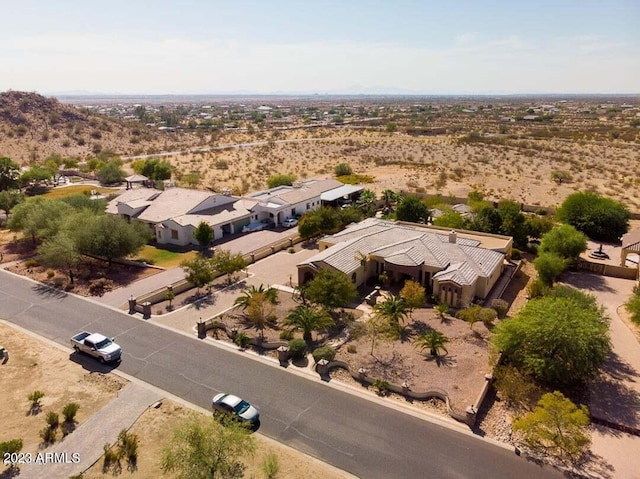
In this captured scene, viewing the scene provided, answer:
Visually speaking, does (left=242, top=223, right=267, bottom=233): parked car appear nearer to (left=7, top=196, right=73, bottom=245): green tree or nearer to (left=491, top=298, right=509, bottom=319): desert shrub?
(left=7, top=196, right=73, bottom=245): green tree

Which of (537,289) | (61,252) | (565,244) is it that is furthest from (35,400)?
(565,244)

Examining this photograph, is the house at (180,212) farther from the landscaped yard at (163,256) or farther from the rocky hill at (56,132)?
the rocky hill at (56,132)

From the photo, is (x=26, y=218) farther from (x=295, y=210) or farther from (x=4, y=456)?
(x=4, y=456)

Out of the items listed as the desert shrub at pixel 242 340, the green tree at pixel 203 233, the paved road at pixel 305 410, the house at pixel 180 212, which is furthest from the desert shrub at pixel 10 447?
the house at pixel 180 212

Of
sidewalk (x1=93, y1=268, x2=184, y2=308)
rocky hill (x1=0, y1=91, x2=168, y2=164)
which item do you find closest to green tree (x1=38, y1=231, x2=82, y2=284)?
sidewalk (x1=93, y1=268, x2=184, y2=308)

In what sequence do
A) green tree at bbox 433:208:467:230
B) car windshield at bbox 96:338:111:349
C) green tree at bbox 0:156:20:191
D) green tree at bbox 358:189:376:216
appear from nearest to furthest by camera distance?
1. car windshield at bbox 96:338:111:349
2. green tree at bbox 433:208:467:230
3. green tree at bbox 358:189:376:216
4. green tree at bbox 0:156:20:191

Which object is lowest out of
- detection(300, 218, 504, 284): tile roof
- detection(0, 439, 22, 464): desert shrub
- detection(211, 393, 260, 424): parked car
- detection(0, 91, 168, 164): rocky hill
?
detection(0, 91, 168, 164): rocky hill

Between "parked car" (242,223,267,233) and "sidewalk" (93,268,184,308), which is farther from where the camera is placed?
"parked car" (242,223,267,233)

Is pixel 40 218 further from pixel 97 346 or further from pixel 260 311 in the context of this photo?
pixel 260 311
